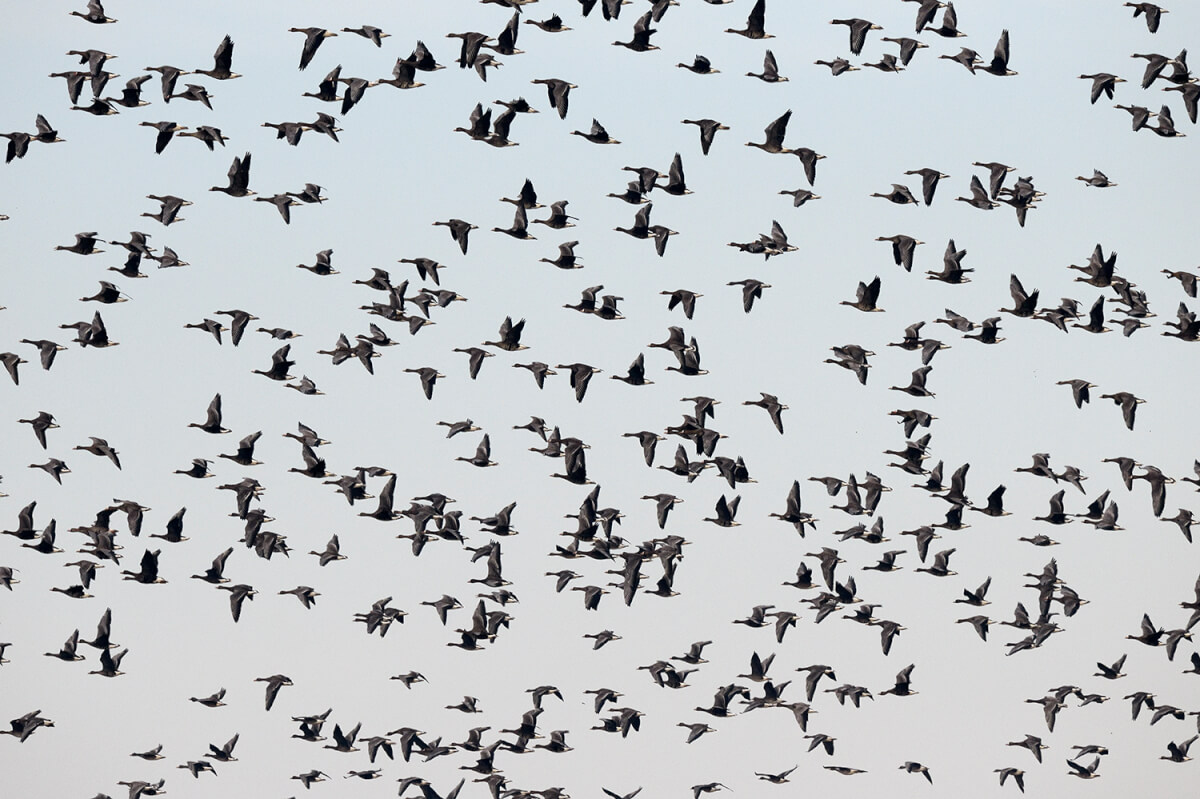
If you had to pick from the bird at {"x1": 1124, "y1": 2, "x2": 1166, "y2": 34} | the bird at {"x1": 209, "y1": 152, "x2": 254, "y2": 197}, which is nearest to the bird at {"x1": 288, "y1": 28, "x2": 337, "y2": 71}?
the bird at {"x1": 209, "y1": 152, "x2": 254, "y2": 197}

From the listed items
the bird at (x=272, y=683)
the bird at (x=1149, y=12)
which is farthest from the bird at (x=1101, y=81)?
the bird at (x=272, y=683)

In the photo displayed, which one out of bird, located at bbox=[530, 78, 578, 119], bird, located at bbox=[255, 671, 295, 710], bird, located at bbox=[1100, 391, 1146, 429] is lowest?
bird, located at bbox=[255, 671, 295, 710]

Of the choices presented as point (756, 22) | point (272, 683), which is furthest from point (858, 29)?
point (272, 683)

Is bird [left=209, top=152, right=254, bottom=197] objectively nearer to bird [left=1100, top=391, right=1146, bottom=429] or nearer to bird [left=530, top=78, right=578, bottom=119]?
bird [left=530, top=78, right=578, bottom=119]

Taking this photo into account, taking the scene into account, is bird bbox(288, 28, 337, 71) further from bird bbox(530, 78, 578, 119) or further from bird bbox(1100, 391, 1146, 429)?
bird bbox(1100, 391, 1146, 429)

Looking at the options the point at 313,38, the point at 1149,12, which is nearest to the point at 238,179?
the point at 313,38

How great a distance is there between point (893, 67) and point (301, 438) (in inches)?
781

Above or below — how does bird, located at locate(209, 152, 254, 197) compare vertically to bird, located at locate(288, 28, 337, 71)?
below

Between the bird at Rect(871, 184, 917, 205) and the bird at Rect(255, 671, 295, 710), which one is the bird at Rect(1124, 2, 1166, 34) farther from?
the bird at Rect(255, 671, 295, 710)

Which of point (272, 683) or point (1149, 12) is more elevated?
point (1149, 12)

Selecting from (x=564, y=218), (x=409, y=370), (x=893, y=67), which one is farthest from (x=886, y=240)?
(x=409, y=370)

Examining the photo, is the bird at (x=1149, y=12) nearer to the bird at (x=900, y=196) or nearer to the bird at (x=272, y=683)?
the bird at (x=900, y=196)

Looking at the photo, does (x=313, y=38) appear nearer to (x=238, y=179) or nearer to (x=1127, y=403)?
(x=238, y=179)

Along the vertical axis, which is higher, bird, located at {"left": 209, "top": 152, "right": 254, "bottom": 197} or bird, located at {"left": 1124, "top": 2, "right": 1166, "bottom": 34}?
bird, located at {"left": 1124, "top": 2, "right": 1166, "bottom": 34}
